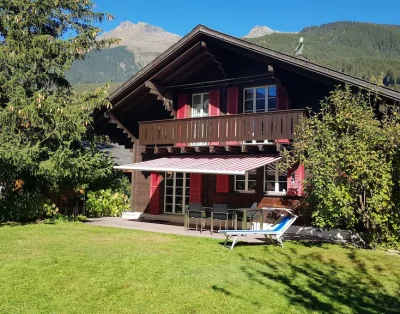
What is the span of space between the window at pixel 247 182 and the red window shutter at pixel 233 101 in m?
2.68

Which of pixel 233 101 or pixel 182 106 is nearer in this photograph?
pixel 233 101

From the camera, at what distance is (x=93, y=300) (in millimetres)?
6461

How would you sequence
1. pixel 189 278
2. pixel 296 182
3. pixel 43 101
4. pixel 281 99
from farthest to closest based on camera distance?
pixel 281 99 < pixel 296 182 < pixel 43 101 < pixel 189 278

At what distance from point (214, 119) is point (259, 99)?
2160 mm

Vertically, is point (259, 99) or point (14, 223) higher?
point (259, 99)

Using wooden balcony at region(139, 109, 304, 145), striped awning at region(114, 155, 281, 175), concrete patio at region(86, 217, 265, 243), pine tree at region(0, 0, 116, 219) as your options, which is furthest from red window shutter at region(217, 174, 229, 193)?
pine tree at region(0, 0, 116, 219)

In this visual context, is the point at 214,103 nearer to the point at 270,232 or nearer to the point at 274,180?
the point at 274,180

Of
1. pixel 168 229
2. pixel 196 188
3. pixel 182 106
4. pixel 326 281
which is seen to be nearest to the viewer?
pixel 326 281

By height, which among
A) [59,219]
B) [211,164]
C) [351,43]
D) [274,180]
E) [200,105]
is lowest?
[59,219]

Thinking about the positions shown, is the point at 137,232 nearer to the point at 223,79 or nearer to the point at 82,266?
the point at 82,266

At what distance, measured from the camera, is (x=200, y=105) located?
721 inches

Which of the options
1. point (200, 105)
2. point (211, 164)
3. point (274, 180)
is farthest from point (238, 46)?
point (274, 180)

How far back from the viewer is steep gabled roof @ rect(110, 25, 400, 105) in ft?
40.2

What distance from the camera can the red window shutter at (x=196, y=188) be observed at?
1730 centimetres
